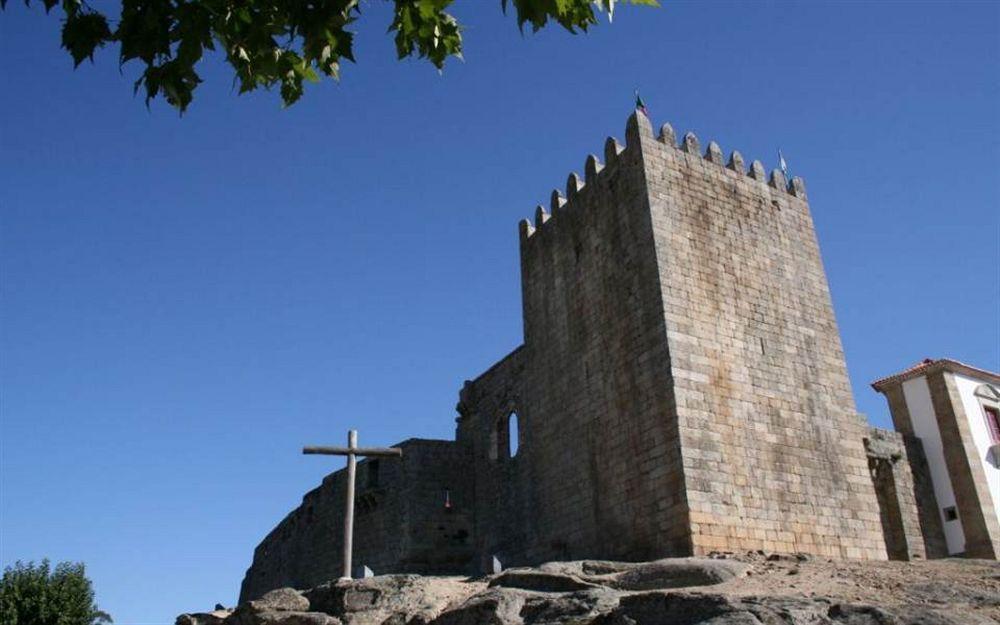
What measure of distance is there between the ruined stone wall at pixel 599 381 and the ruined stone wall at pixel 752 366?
407 mm

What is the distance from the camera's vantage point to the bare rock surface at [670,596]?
7.72 metres

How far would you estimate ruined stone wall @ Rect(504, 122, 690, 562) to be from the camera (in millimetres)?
12891

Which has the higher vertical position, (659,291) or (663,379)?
(659,291)

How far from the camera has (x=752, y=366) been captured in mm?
13867

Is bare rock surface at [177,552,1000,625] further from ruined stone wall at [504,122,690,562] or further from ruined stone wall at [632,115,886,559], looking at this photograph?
ruined stone wall at [504,122,690,562]

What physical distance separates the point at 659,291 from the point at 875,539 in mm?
5564

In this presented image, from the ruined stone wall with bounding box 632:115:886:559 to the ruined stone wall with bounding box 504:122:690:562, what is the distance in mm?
407

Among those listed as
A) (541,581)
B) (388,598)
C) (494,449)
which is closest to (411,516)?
(494,449)

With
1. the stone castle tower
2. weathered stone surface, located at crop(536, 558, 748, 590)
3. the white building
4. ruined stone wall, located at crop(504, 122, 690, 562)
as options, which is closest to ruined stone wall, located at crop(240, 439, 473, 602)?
the stone castle tower

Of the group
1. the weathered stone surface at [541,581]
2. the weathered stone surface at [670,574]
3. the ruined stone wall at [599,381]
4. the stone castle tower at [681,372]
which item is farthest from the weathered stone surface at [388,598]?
the stone castle tower at [681,372]

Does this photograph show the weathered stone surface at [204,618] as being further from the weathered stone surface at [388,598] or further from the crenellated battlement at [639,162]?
the crenellated battlement at [639,162]

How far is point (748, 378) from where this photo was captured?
13.7 metres

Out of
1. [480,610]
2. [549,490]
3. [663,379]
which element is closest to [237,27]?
[480,610]

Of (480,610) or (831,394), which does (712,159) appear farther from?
(480,610)
